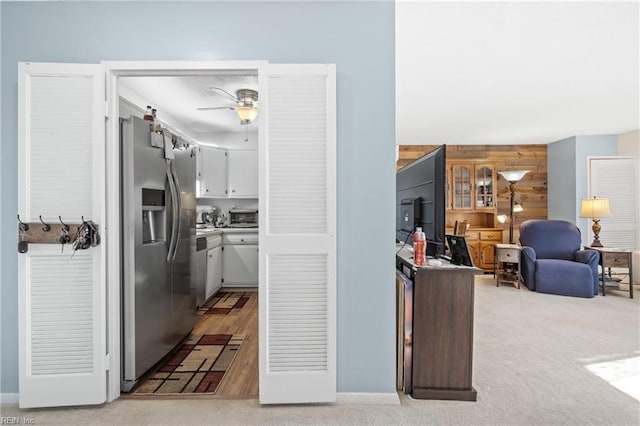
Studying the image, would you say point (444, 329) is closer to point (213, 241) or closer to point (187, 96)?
point (213, 241)

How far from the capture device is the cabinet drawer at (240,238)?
196 inches

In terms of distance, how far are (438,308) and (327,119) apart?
138cm

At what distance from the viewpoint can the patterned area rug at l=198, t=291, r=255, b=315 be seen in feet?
13.2

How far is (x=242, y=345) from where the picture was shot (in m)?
3.03

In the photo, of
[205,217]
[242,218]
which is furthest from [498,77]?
[205,217]

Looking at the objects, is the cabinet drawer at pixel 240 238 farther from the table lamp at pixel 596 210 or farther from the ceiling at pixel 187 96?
the table lamp at pixel 596 210

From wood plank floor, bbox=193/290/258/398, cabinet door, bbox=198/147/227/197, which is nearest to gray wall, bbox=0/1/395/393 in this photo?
wood plank floor, bbox=193/290/258/398

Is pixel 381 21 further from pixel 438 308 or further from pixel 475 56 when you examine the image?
pixel 438 308

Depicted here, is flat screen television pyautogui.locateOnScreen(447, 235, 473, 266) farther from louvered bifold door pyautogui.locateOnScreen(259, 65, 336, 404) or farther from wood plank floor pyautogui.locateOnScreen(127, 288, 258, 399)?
wood plank floor pyautogui.locateOnScreen(127, 288, 258, 399)

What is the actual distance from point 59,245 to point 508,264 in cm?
595

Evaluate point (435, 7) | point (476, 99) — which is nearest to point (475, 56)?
point (435, 7)

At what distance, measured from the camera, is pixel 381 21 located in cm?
206

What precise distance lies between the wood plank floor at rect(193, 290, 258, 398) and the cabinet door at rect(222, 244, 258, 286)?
39 centimetres

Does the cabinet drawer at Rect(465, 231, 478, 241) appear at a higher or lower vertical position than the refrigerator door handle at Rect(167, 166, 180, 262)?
lower
